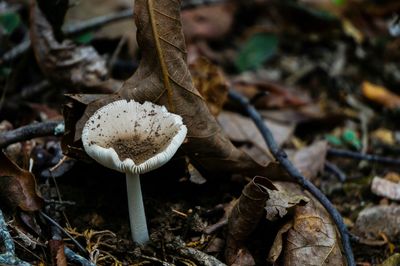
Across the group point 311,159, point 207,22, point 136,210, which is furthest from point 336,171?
point 207,22

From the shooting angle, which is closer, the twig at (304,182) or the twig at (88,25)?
the twig at (304,182)

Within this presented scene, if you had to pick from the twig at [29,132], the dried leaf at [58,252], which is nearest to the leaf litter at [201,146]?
the dried leaf at [58,252]

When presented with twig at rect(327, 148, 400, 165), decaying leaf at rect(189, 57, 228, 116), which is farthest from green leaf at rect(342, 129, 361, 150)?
decaying leaf at rect(189, 57, 228, 116)

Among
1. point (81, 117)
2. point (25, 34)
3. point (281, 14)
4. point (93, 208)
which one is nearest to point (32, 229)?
point (93, 208)

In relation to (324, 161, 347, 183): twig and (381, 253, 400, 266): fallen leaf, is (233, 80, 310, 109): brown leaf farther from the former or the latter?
(381, 253, 400, 266): fallen leaf

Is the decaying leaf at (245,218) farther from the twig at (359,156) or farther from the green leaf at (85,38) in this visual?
the green leaf at (85,38)

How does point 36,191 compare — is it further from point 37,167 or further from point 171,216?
point 171,216
